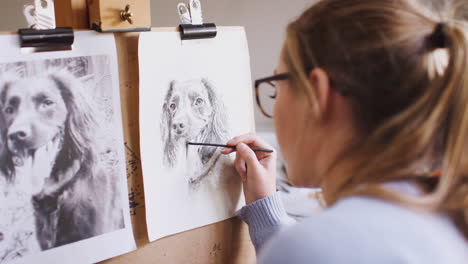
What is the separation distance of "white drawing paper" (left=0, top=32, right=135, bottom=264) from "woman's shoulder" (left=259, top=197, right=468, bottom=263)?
37cm

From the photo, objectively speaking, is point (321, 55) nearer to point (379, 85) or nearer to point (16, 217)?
point (379, 85)

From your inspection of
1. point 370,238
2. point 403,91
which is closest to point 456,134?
point 403,91

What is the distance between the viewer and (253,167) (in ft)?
2.95

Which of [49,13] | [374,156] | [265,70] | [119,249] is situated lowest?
[119,249]

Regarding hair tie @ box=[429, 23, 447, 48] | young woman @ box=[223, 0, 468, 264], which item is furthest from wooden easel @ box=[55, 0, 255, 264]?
hair tie @ box=[429, 23, 447, 48]

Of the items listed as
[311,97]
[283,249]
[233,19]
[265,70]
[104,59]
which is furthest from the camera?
[265,70]

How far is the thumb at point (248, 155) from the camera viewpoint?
90cm

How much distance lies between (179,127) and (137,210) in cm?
17

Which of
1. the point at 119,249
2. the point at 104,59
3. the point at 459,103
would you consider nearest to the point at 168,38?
the point at 104,59

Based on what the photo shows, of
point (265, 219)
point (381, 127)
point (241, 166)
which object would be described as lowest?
point (265, 219)

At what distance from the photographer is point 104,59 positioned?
2.49ft

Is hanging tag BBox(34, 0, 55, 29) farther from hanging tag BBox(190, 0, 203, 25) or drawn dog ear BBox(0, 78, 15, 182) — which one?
hanging tag BBox(190, 0, 203, 25)

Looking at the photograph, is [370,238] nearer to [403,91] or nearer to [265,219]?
[403,91]

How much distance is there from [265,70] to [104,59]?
96 cm
